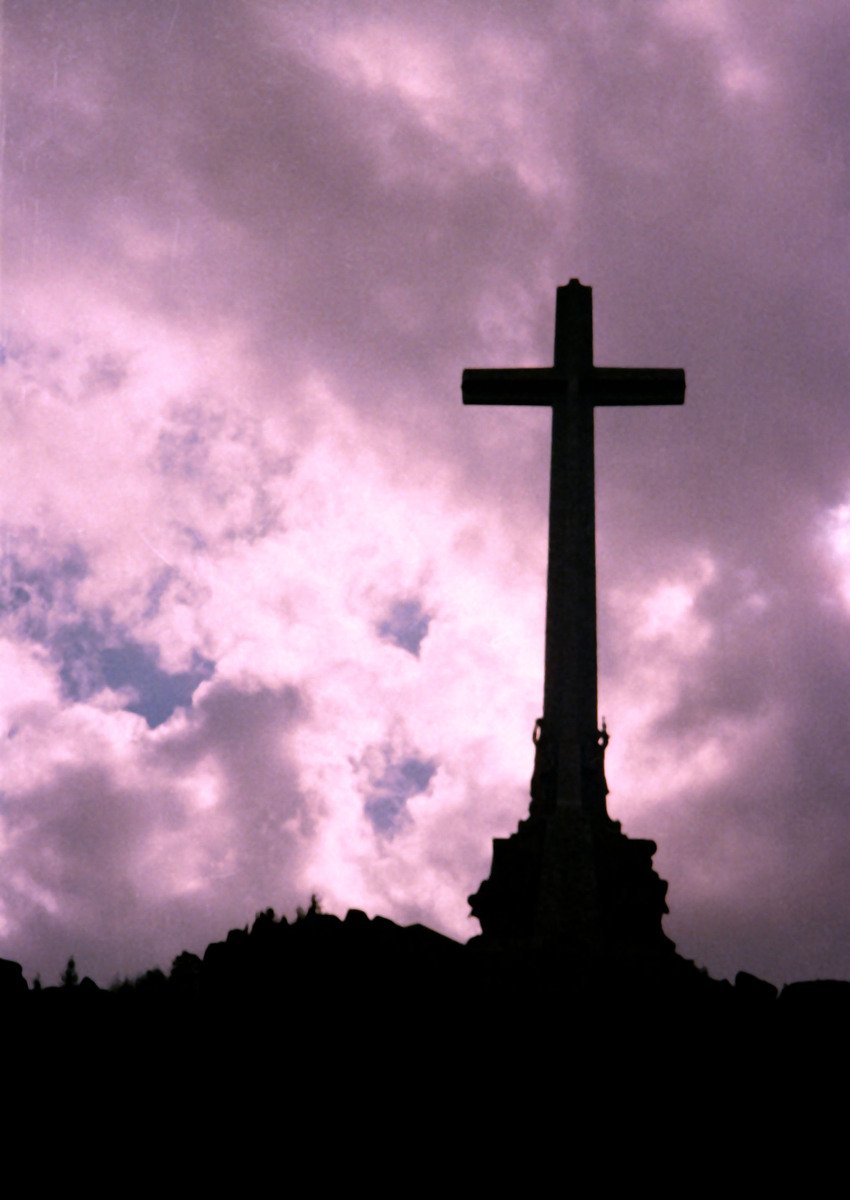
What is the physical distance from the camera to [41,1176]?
23.4 feet

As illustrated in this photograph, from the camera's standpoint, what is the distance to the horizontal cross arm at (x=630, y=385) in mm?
15727

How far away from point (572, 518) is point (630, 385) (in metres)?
2.47

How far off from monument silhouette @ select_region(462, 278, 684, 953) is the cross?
0.01m

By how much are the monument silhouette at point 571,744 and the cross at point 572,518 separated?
15 millimetres

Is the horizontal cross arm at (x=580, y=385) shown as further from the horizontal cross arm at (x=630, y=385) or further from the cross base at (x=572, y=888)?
the cross base at (x=572, y=888)

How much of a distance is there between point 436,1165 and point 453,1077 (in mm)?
692

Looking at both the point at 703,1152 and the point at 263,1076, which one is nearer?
the point at 703,1152

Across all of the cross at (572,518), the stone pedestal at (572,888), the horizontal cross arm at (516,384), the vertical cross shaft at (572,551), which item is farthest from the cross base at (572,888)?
the horizontal cross arm at (516,384)

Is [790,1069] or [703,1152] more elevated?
[790,1069]

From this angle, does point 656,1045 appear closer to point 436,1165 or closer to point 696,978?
point 436,1165

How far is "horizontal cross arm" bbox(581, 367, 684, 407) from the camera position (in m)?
15.7

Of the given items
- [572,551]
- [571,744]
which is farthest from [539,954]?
[572,551]

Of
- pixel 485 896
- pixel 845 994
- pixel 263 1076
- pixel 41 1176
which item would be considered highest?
Answer: pixel 485 896

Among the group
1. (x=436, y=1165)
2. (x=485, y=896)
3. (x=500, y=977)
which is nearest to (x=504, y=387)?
(x=485, y=896)
